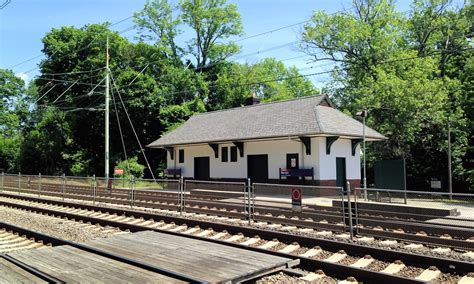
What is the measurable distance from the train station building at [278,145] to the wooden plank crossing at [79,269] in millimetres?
17231

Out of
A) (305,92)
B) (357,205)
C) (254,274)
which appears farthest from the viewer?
(305,92)

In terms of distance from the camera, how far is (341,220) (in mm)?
10891

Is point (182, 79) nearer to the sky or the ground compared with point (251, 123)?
nearer to the sky

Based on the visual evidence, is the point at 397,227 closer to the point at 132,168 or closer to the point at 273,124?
the point at 273,124

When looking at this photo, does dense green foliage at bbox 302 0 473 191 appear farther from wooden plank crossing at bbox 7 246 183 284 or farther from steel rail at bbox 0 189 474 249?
wooden plank crossing at bbox 7 246 183 284

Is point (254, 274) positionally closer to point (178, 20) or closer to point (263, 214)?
point (263, 214)

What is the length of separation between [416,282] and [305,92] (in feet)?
193

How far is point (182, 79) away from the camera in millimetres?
45812

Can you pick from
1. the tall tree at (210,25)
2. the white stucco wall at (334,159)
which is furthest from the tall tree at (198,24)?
the white stucco wall at (334,159)

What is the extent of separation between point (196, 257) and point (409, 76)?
1155 inches

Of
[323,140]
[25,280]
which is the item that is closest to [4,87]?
[323,140]

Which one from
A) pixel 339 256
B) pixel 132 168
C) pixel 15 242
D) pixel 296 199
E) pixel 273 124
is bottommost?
pixel 15 242

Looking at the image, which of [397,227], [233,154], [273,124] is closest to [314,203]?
[397,227]

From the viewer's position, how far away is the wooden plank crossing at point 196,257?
5699 millimetres
